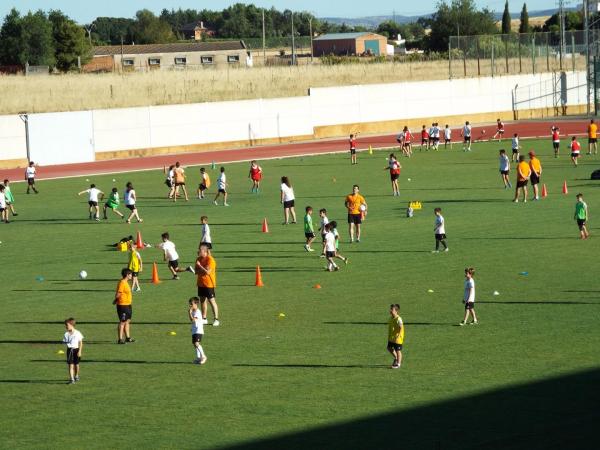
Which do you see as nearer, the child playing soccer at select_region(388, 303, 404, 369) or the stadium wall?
the child playing soccer at select_region(388, 303, 404, 369)

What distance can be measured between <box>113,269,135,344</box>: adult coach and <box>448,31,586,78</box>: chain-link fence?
213 ft

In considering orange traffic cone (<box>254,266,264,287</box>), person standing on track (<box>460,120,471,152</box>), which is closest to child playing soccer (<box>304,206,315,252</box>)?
orange traffic cone (<box>254,266,264,287</box>)

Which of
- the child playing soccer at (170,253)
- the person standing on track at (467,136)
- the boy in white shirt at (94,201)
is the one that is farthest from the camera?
the person standing on track at (467,136)

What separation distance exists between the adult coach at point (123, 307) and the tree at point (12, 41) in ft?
312

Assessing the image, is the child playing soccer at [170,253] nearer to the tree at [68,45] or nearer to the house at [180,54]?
the tree at [68,45]

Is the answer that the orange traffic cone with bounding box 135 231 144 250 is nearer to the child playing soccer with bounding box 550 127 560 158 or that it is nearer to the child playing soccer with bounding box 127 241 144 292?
the child playing soccer with bounding box 127 241 144 292

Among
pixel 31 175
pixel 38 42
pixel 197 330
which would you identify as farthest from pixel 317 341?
pixel 38 42

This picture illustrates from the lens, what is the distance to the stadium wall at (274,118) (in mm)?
60656

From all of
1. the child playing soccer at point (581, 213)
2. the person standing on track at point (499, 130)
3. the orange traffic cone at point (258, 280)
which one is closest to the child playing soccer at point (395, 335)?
the orange traffic cone at point (258, 280)

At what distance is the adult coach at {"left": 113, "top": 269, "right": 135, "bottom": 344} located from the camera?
21625mm

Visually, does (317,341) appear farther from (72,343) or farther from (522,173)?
(522,173)

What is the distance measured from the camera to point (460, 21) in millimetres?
127312

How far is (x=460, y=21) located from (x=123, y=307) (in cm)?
11075

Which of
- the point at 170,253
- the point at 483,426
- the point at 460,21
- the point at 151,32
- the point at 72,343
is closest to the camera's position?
the point at 483,426
